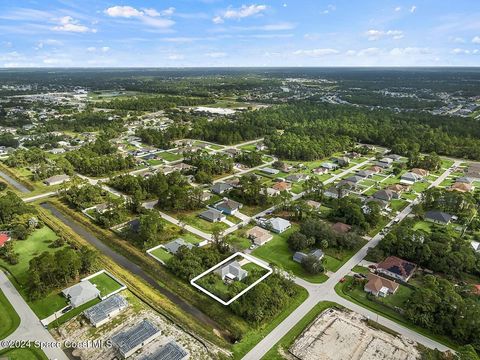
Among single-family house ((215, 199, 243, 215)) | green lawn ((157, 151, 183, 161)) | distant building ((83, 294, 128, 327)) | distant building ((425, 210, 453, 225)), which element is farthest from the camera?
green lawn ((157, 151, 183, 161))

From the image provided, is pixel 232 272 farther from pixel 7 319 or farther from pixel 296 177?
pixel 296 177

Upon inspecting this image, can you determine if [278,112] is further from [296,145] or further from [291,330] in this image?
[291,330]

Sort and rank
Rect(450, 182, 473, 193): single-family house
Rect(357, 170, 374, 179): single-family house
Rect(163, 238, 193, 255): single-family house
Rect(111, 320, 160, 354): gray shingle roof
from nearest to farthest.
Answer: Rect(111, 320, 160, 354): gray shingle roof
Rect(163, 238, 193, 255): single-family house
Rect(450, 182, 473, 193): single-family house
Rect(357, 170, 374, 179): single-family house

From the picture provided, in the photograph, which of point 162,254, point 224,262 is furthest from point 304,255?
point 162,254

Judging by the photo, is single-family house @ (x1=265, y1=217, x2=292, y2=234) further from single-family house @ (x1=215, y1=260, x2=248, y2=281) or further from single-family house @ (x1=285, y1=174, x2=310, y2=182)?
single-family house @ (x1=285, y1=174, x2=310, y2=182)

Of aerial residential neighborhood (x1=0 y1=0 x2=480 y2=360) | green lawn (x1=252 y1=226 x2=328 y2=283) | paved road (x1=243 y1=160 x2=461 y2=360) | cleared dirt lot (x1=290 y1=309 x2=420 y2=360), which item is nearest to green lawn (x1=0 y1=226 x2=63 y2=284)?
aerial residential neighborhood (x1=0 y1=0 x2=480 y2=360)

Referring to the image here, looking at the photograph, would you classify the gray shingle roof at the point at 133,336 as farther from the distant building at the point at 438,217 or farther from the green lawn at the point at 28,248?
the distant building at the point at 438,217
